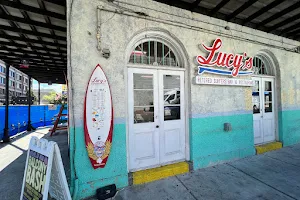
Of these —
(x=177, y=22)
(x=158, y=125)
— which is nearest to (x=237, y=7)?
(x=177, y=22)

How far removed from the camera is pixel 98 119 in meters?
2.75

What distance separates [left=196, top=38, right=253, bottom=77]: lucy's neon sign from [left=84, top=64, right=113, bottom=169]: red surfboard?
2.24 metres

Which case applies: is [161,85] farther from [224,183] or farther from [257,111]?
[257,111]

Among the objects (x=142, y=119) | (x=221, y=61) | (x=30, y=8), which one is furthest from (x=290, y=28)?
(x=30, y=8)

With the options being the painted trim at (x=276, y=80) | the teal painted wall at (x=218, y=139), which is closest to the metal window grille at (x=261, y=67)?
the painted trim at (x=276, y=80)

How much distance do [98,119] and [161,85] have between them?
1554 millimetres

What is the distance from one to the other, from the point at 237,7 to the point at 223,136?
10.7 feet

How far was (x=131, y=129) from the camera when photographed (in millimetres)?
3188

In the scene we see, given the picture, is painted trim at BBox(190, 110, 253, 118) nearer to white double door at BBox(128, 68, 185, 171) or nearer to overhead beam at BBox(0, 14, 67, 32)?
white double door at BBox(128, 68, 185, 171)

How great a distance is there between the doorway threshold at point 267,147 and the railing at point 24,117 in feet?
31.1

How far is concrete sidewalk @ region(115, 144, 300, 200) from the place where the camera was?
2.63m

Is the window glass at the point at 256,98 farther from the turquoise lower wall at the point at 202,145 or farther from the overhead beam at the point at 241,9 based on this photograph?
the overhead beam at the point at 241,9

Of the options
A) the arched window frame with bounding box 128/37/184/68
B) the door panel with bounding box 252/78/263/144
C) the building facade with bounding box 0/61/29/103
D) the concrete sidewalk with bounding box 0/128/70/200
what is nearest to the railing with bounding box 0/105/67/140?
the concrete sidewalk with bounding box 0/128/70/200

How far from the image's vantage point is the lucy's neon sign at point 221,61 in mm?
3662
